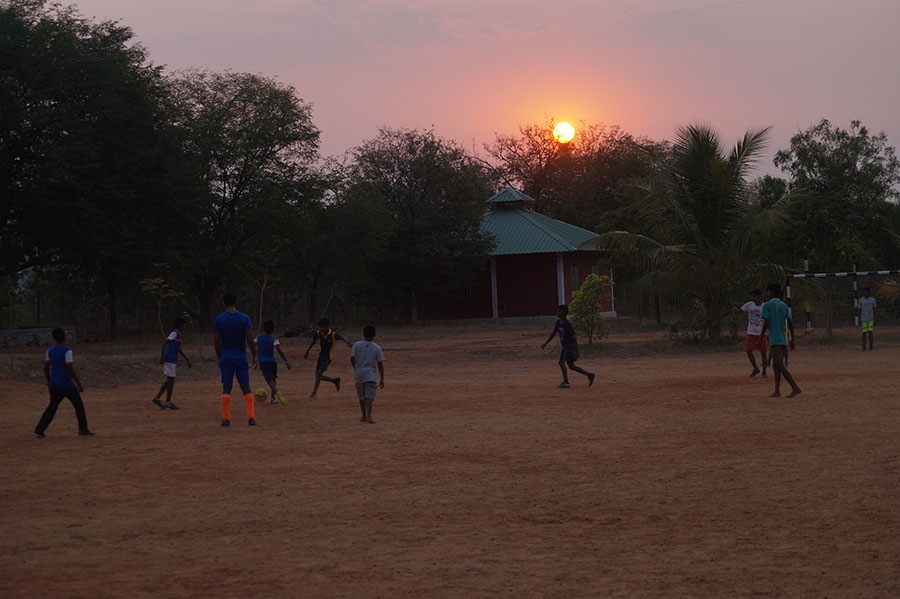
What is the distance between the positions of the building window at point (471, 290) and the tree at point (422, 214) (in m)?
1.51

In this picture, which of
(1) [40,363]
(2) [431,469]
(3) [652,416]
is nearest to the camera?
(2) [431,469]

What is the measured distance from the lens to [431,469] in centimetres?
983

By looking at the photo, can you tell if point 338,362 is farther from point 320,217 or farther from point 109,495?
point 109,495

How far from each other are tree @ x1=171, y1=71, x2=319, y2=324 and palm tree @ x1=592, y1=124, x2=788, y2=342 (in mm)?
17273

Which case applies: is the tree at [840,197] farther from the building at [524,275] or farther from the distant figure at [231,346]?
the distant figure at [231,346]

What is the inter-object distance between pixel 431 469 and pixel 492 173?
6211 cm

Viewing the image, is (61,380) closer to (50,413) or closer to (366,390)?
(50,413)

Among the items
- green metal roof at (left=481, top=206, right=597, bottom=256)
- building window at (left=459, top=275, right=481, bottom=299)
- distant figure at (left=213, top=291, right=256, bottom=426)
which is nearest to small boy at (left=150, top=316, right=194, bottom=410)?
distant figure at (left=213, top=291, right=256, bottom=426)

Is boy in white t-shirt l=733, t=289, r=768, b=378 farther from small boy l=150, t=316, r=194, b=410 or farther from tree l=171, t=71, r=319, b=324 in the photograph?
tree l=171, t=71, r=319, b=324

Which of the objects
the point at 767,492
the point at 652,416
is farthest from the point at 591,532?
the point at 652,416

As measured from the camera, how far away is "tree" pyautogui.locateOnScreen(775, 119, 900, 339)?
30.5 m

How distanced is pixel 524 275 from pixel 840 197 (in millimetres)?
20353

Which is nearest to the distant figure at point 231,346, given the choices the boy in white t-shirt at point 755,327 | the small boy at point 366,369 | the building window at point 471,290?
the small boy at point 366,369

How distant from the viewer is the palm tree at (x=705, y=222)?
2733 centimetres
